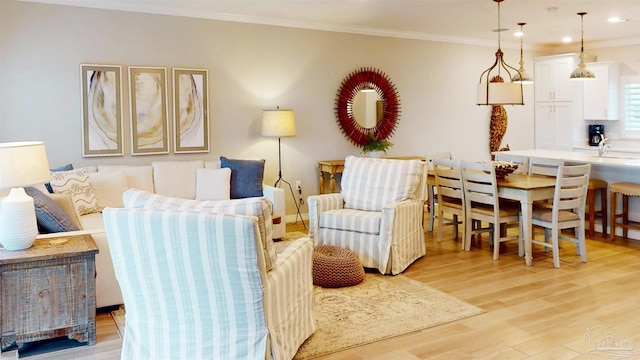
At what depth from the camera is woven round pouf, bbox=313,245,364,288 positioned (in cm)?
407

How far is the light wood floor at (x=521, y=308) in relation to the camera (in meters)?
3.02

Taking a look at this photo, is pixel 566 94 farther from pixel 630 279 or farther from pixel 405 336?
pixel 405 336

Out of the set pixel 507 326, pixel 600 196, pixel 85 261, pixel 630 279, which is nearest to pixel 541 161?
pixel 600 196

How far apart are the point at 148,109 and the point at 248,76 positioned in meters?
1.20

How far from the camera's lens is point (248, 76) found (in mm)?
6176

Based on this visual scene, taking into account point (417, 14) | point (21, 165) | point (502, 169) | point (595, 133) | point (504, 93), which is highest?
point (417, 14)

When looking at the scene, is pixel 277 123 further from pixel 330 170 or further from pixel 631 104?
pixel 631 104

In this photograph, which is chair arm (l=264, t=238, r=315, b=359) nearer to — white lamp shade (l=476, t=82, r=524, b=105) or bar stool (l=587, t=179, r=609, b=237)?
white lamp shade (l=476, t=82, r=524, b=105)

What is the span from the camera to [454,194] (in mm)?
5320

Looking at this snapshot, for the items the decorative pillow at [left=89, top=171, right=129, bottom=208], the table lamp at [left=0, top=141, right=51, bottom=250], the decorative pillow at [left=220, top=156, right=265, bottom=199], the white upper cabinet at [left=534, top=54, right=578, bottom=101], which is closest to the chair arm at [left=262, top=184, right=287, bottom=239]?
the decorative pillow at [left=220, top=156, right=265, bottom=199]

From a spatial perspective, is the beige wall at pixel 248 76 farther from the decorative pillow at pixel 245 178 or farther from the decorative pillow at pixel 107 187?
the decorative pillow at pixel 245 178

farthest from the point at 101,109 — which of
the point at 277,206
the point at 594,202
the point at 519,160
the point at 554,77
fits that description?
the point at 554,77

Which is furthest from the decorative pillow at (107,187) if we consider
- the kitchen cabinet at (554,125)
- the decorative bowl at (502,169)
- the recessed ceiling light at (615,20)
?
the kitchen cabinet at (554,125)

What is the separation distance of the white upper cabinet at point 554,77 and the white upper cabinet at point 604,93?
0.95 feet
